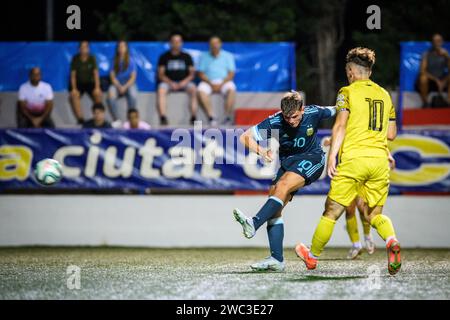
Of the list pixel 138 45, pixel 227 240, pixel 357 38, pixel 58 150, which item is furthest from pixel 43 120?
pixel 357 38

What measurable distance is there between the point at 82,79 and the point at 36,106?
1033 mm

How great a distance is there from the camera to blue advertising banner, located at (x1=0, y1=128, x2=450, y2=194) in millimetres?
13750

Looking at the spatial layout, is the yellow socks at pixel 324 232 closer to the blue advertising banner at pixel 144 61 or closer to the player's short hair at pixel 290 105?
the player's short hair at pixel 290 105

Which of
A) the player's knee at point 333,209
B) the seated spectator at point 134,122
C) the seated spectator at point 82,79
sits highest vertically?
the seated spectator at point 82,79

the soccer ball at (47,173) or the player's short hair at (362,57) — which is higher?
the player's short hair at (362,57)

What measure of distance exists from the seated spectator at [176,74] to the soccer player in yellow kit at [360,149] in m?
7.27

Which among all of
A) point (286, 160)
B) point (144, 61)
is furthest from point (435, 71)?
point (286, 160)

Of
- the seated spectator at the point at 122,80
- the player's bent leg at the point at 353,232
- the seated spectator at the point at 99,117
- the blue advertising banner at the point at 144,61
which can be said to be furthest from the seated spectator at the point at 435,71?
the seated spectator at the point at 99,117

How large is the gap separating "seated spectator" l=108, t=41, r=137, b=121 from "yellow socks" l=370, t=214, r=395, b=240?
7.83 meters

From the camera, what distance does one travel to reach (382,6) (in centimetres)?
1930

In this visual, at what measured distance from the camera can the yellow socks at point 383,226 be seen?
8260 mm

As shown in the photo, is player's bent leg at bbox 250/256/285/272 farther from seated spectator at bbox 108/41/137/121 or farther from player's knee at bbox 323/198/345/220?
seated spectator at bbox 108/41/137/121

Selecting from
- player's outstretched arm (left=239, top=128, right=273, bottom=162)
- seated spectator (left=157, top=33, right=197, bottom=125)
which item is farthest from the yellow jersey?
seated spectator (left=157, top=33, right=197, bottom=125)

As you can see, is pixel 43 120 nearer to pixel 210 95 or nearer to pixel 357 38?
pixel 210 95
